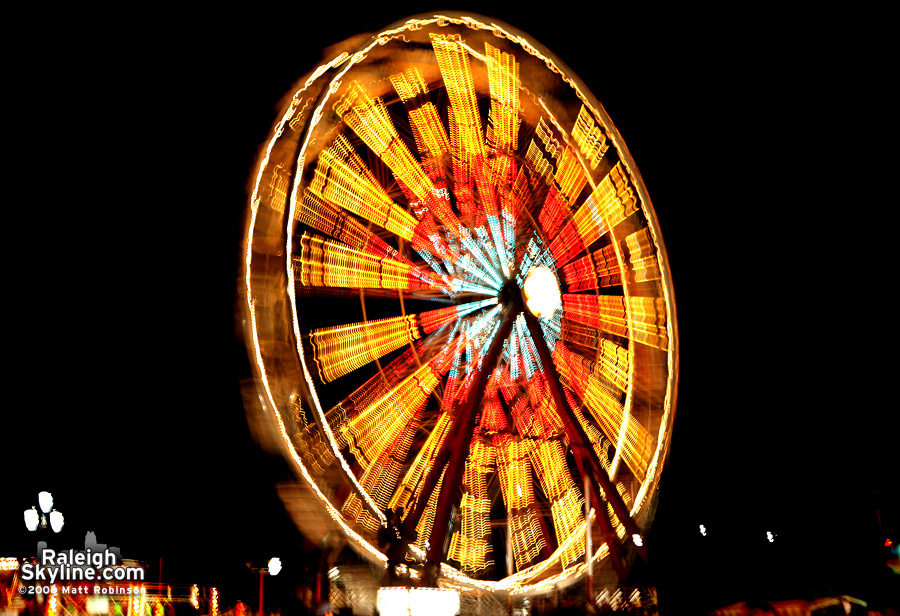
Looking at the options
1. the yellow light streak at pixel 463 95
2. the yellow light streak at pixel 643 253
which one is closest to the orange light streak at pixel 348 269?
the yellow light streak at pixel 463 95

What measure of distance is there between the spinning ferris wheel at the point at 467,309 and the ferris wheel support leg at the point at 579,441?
0.03m

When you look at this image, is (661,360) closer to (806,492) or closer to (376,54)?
(376,54)

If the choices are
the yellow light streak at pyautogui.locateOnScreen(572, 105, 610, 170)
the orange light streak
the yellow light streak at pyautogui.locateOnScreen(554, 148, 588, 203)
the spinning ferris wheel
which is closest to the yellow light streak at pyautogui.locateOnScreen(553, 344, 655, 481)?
the spinning ferris wheel

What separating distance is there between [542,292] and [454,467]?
2.86m

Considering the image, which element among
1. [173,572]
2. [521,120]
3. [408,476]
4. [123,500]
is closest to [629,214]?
[521,120]

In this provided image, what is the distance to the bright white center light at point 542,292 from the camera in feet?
44.7

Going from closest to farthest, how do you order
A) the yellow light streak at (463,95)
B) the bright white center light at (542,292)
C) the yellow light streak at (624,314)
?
the yellow light streak at (463,95) < the bright white center light at (542,292) < the yellow light streak at (624,314)

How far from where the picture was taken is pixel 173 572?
32.4 m

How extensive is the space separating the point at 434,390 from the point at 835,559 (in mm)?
9568

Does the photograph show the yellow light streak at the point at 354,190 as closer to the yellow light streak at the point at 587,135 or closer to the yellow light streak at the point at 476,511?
the yellow light streak at the point at 587,135

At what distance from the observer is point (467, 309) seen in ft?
43.3

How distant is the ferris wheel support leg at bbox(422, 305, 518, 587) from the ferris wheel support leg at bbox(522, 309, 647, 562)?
3.08ft

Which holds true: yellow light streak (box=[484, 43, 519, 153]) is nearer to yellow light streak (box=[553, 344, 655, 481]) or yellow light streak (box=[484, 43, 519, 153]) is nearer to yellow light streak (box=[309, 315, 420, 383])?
yellow light streak (box=[309, 315, 420, 383])

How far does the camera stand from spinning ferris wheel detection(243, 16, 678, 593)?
1157 cm
